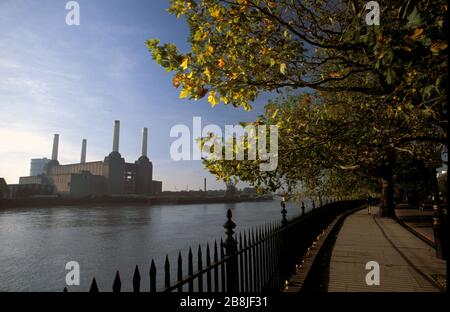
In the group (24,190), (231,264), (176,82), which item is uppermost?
(176,82)

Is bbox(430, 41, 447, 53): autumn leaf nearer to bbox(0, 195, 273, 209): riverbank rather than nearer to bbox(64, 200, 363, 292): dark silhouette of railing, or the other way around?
bbox(64, 200, 363, 292): dark silhouette of railing

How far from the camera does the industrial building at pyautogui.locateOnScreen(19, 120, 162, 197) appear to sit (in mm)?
140500

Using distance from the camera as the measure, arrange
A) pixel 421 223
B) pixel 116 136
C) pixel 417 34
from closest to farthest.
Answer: pixel 417 34, pixel 421 223, pixel 116 136

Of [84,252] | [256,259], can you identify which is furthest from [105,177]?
[256,259]

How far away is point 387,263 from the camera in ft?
29.0

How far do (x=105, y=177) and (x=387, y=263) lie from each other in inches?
6003

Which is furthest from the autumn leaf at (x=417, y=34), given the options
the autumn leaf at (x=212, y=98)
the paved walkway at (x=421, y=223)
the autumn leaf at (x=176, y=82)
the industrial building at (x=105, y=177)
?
the industrial building at (x=105, y=177)

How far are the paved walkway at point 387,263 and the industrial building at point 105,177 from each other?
132417 millimetres

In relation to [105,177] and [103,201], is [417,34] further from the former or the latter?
[105,177]

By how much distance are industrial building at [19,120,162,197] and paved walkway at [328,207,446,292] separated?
5213 inches

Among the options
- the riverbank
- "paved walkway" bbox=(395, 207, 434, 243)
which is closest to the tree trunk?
"paved walkway" bbox=(395, 207, 434, 243)

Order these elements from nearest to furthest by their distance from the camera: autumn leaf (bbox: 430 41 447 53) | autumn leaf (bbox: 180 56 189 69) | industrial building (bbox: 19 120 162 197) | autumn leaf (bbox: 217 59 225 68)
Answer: autumn leaf (bbox: 430 41 447 53) → autumn leaf (bbox: 180 56 189 69) → autumn leaf (bbox: 217 59 225 68) → industrial building (bbox: 19 120 162 197)

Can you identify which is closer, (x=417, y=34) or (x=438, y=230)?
(x=417, y=34)
